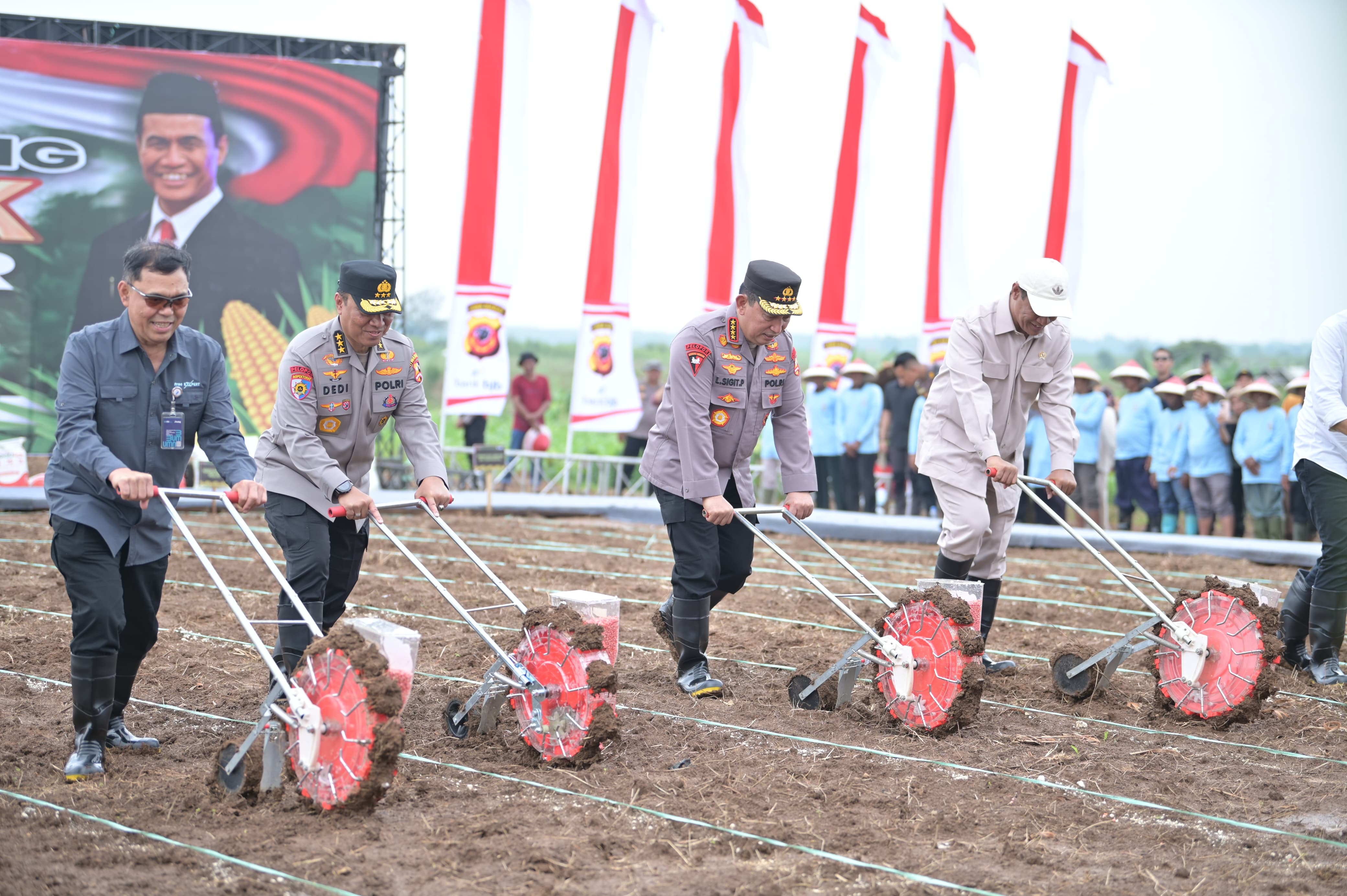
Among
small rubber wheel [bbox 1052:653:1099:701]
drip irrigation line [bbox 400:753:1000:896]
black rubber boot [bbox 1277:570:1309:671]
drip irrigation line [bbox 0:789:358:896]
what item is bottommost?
drip irrigation line [bbox 0:789:358:896]

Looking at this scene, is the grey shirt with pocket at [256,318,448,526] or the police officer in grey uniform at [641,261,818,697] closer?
the grey shirt with pocket at [256,318,448,526]

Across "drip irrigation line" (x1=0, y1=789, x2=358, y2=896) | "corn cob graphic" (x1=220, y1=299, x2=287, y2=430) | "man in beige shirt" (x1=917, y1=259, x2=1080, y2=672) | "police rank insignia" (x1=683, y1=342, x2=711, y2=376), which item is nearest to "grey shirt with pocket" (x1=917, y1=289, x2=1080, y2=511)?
"man in beige shirt" (x1=917, y1=259, x2=1080, y2=672)

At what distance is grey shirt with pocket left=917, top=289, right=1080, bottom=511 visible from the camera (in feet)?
19.1

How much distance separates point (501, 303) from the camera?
14.4m

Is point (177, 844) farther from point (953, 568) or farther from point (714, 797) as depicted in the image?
point (953, 568)

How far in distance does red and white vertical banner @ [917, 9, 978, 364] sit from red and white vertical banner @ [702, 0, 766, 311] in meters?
Result: 2.73

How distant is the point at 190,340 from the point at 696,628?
8.19ft

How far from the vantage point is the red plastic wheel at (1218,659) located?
5.08m

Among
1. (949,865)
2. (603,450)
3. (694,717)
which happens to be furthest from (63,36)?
(603,450)

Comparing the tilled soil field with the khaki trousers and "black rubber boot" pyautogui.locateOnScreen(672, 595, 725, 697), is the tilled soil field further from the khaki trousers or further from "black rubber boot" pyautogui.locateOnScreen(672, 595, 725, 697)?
the khaki trousers

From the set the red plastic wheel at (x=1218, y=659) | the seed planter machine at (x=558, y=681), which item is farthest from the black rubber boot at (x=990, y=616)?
the seed planter machine at (x=558, y=681)

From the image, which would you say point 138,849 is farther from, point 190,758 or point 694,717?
point 694,717

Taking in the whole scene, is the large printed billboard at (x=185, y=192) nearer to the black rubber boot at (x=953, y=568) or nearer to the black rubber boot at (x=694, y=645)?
the black rubber boot at (x=694, y=645)

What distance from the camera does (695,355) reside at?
17.9 feet
